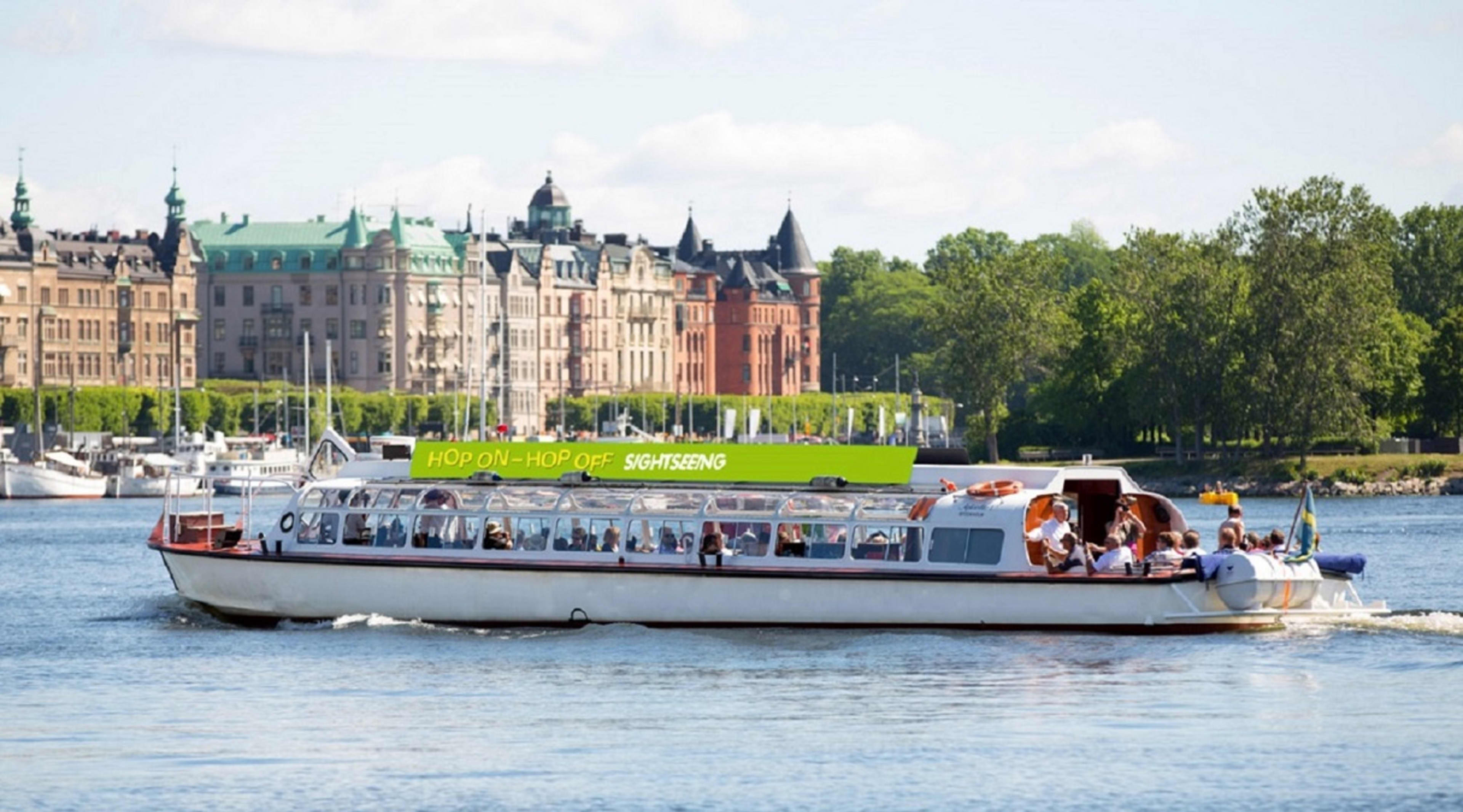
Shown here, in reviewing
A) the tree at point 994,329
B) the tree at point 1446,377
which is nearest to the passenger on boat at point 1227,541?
the tree at point 1446,377

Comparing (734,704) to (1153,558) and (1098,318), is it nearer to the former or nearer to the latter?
(1153,558)

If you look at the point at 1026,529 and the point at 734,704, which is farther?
the point at 1026,529

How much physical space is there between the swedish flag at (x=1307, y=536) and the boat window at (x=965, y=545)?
4616 mm

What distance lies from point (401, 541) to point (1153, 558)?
42.8 ft

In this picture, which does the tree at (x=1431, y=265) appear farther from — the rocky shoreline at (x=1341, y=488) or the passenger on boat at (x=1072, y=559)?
the passenger on boat at (x=1072, y=559)

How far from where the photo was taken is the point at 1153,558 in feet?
152

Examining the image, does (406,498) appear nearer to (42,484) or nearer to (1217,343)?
(1217,343)

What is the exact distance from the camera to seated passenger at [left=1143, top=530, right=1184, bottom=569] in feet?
150

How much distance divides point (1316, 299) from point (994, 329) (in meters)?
32.5

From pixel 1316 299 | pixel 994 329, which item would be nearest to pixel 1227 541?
pixel 1316 299

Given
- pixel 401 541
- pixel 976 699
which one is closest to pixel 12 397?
pixel 401 541

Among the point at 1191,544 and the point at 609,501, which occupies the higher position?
the point at 609,501

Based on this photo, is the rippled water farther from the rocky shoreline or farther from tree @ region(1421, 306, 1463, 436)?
tree @ region(1421, 306, 1463, 436)

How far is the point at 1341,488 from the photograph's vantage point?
128250mm
